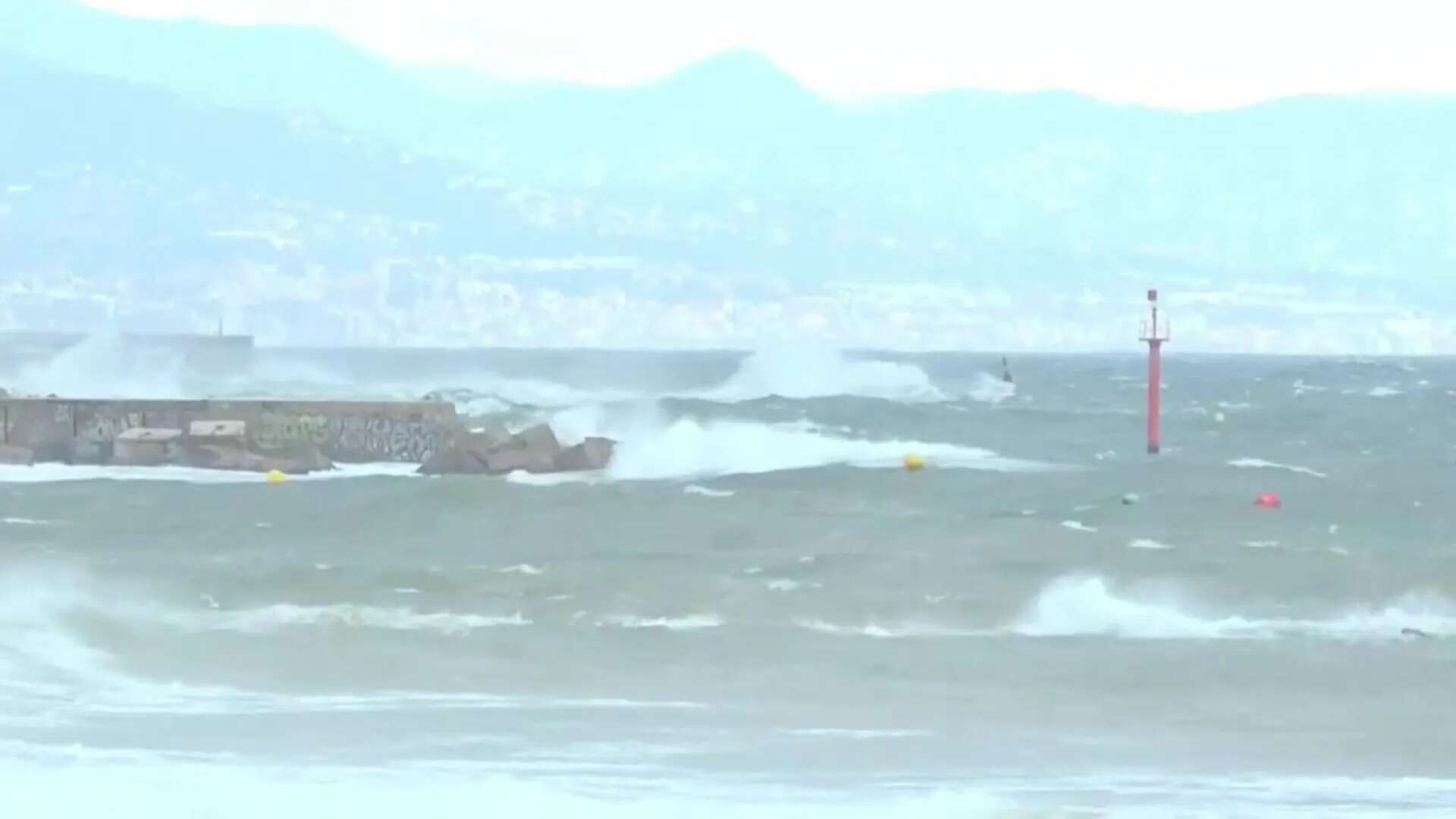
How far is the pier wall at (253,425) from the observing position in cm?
4288

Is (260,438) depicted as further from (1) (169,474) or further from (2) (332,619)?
(2) (332,619)

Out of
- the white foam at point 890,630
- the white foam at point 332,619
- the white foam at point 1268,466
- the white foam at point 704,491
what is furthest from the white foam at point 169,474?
the white foam at point 890,630

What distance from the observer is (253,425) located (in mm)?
43625

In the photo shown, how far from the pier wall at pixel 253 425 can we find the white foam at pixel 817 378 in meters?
56.9

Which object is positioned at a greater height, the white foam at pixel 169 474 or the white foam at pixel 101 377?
the white foam at pixel 101 377

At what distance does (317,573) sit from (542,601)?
130 inches

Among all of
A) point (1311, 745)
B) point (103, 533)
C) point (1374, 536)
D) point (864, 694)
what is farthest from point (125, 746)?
point (1374, 536)

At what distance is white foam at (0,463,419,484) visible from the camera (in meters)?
40.0

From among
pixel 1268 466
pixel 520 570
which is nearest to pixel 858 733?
pixel 520 570

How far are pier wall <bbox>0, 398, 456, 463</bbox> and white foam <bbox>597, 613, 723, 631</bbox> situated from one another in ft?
71.6

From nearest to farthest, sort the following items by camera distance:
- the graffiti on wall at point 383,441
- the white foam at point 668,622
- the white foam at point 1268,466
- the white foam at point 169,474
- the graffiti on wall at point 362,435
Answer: the white foam at point 668,622
the white foam at point 169,474
the graffiti on wall at point 362,435
the graffiti on wall at point 383,441
the white foam at point 1268,466

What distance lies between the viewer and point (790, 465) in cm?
4744

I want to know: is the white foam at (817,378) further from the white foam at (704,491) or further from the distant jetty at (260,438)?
the white foam at (704,491)

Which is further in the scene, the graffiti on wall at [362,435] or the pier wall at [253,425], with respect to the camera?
the graffiti on wall at [362,435]
